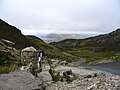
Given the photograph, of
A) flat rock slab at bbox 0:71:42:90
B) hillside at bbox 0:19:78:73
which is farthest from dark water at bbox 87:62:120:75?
flat rock slab at bbox 0:71:42:90

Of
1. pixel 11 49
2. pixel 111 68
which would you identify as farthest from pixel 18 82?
pixel 111 68

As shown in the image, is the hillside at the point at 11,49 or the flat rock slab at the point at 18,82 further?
the hillside at the point at 11,49

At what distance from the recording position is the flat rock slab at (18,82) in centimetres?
1870

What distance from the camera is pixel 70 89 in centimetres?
2373

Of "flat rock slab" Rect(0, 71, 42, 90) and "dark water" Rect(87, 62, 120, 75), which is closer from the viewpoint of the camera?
"flat rock slab" Rect(0, 71, 42, 90)

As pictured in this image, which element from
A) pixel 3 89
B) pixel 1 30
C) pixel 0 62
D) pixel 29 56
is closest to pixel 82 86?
pixel 3 89

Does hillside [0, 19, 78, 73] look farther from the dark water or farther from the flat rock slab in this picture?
the dark water

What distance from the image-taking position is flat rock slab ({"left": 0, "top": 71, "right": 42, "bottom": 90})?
61.3ft

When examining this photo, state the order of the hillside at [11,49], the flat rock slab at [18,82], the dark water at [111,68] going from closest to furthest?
the flat rock slab at [18,82] < the hillside at [11,49] < the dark water at [111,68]

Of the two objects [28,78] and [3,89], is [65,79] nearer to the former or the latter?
[28,78]

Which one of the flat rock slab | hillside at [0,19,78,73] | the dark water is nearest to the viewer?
the flat rock slab

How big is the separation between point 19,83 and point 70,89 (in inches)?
223

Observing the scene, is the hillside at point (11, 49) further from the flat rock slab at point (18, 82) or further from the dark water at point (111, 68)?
the dark water at point (111, 68)

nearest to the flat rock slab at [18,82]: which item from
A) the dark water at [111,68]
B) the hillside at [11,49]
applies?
the hillside at [11,49]
